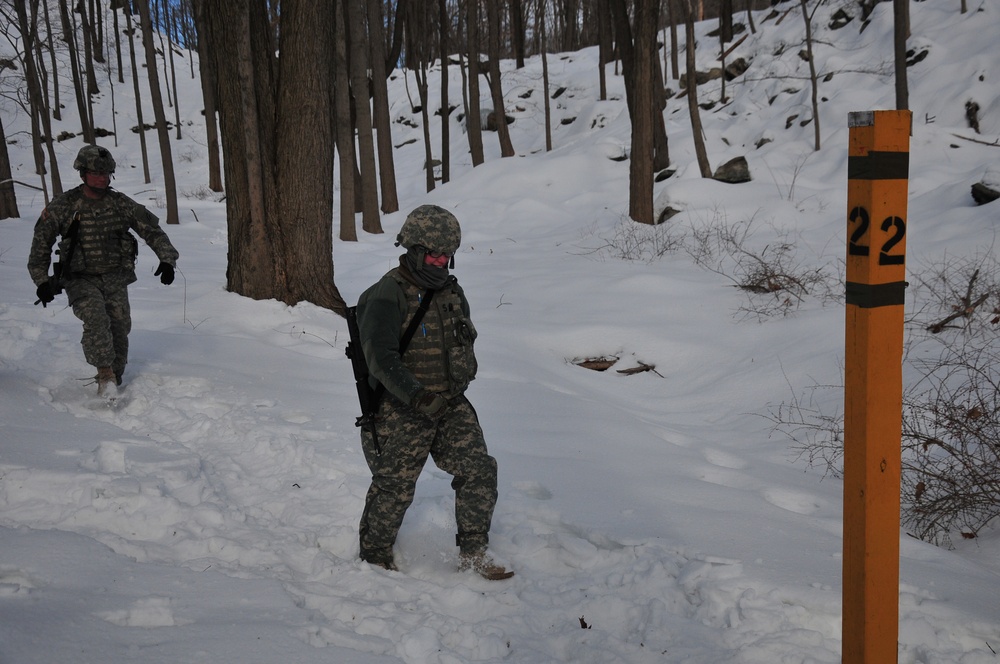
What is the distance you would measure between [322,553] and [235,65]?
5.73m

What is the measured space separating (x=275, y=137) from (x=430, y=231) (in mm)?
5115

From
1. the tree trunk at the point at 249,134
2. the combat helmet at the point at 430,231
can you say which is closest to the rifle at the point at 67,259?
the tree trunk at the point at 249,134

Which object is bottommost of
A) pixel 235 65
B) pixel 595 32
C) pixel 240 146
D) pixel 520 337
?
pixel 520 337

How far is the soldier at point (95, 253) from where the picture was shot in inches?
221

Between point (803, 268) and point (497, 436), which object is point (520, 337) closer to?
point (497, 436)

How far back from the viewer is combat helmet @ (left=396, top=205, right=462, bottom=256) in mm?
3434

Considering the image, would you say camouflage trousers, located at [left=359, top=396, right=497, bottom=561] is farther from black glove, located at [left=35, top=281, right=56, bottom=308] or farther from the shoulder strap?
black glove, located at [left=35, top=281, right=56, bottom=308]

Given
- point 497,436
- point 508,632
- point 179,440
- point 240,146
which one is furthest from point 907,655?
point 240,146

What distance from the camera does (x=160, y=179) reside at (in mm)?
33906

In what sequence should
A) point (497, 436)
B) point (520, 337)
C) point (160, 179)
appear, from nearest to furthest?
point (497, 436), point (520, 337), point (160, 179)

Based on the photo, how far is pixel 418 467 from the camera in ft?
12.1

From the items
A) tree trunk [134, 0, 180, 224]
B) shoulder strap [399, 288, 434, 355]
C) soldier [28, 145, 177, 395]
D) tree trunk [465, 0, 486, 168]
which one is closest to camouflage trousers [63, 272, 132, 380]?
soldier [28, 145, 177, 395]

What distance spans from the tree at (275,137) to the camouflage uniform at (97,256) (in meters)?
1.99

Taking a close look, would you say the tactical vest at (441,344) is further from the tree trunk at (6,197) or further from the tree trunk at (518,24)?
the tree trunk at (518,24)
